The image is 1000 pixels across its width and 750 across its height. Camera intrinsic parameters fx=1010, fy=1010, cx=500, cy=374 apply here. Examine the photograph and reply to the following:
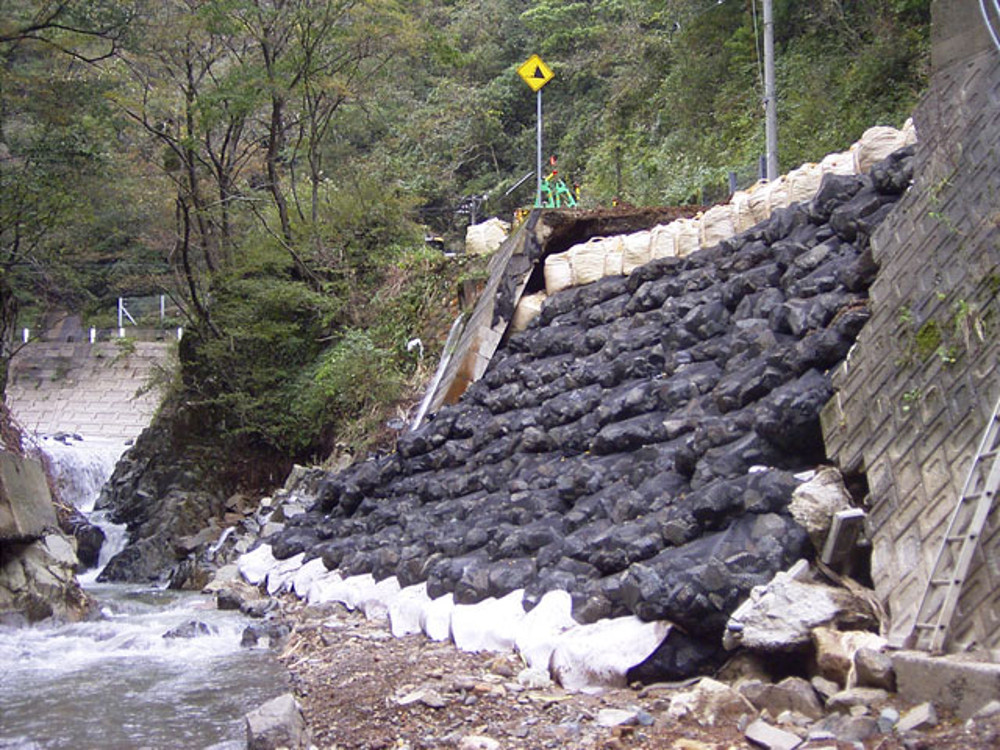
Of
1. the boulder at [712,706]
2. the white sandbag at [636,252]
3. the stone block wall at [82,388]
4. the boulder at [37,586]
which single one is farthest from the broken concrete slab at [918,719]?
the stone block wall at [82,388]

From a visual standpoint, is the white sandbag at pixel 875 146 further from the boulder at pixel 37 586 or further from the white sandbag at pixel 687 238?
the boulder at pixel 37 586

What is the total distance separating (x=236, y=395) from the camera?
13500 mm

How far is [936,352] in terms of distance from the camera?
169 inches

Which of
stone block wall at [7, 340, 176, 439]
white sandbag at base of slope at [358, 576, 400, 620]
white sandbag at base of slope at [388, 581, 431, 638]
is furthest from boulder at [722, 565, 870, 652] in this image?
stone block wall at [7, 340, 176, 439]

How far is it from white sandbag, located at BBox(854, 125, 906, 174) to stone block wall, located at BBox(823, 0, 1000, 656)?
120 centimetres

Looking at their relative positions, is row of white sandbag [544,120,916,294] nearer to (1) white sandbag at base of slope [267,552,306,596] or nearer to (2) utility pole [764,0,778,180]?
(2) utility pole [764,0,778,180]

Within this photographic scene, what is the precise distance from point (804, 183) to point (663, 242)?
1.52 metres

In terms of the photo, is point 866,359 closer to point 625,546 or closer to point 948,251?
point 948,251

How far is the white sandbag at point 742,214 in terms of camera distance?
8062 mm

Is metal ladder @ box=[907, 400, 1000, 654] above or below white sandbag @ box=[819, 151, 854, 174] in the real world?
below

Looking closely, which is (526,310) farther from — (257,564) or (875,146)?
(875,146)

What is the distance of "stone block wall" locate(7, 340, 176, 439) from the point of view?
2098 centimetres

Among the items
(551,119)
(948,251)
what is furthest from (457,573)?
(551,119)

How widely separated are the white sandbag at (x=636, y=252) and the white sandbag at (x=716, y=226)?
2.07 feet
